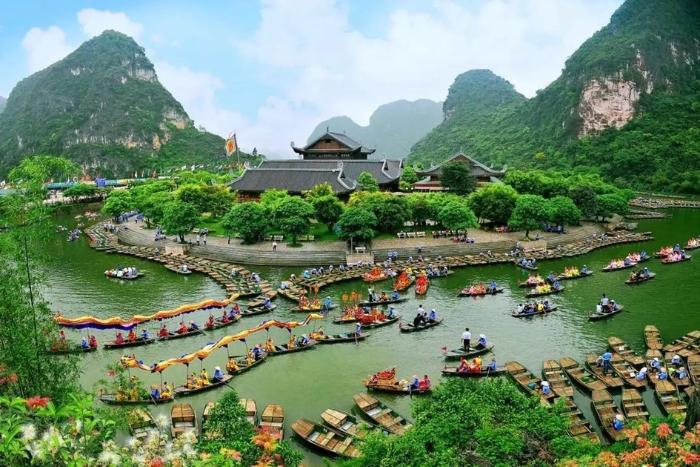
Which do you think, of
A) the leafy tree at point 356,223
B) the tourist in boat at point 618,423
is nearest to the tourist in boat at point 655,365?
the tourist in boat at point 618,423

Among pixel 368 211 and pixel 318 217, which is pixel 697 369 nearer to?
pixel 368 211

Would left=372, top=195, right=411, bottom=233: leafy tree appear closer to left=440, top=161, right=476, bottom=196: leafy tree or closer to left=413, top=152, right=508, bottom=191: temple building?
left=440, top=161, right=476, bottom=196: leafy tree

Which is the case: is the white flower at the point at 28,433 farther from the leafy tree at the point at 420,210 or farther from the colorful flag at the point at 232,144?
the colorful flag at the point at 232,144

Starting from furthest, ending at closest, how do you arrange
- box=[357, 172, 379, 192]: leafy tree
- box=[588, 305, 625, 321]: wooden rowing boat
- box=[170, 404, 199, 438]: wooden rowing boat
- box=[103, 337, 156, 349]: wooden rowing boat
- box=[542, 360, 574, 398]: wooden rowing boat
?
1. box=[357, 172, 379, 192]: leafy tree
2. box=[588, 305, 625, 321]: wooden rowing boat
3. box=[103, 337, 156, 349]: wooden rowing boat
4. box=[542, 360, 574, 398]: wooden rowing boat
5. box=[170, 404, 199, 438]: wooden rowing boat

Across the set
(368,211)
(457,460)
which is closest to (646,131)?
(368,211)

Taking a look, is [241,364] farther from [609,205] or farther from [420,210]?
[609,205]

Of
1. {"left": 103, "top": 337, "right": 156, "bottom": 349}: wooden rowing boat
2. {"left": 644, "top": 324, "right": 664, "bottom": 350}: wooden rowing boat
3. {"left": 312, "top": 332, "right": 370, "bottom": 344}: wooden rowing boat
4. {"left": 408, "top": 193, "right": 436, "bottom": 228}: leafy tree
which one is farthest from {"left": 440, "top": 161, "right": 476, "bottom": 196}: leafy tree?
{"left": 103, "top": 337, "right": 156, "bottom": 349}: wooden rowing boat
